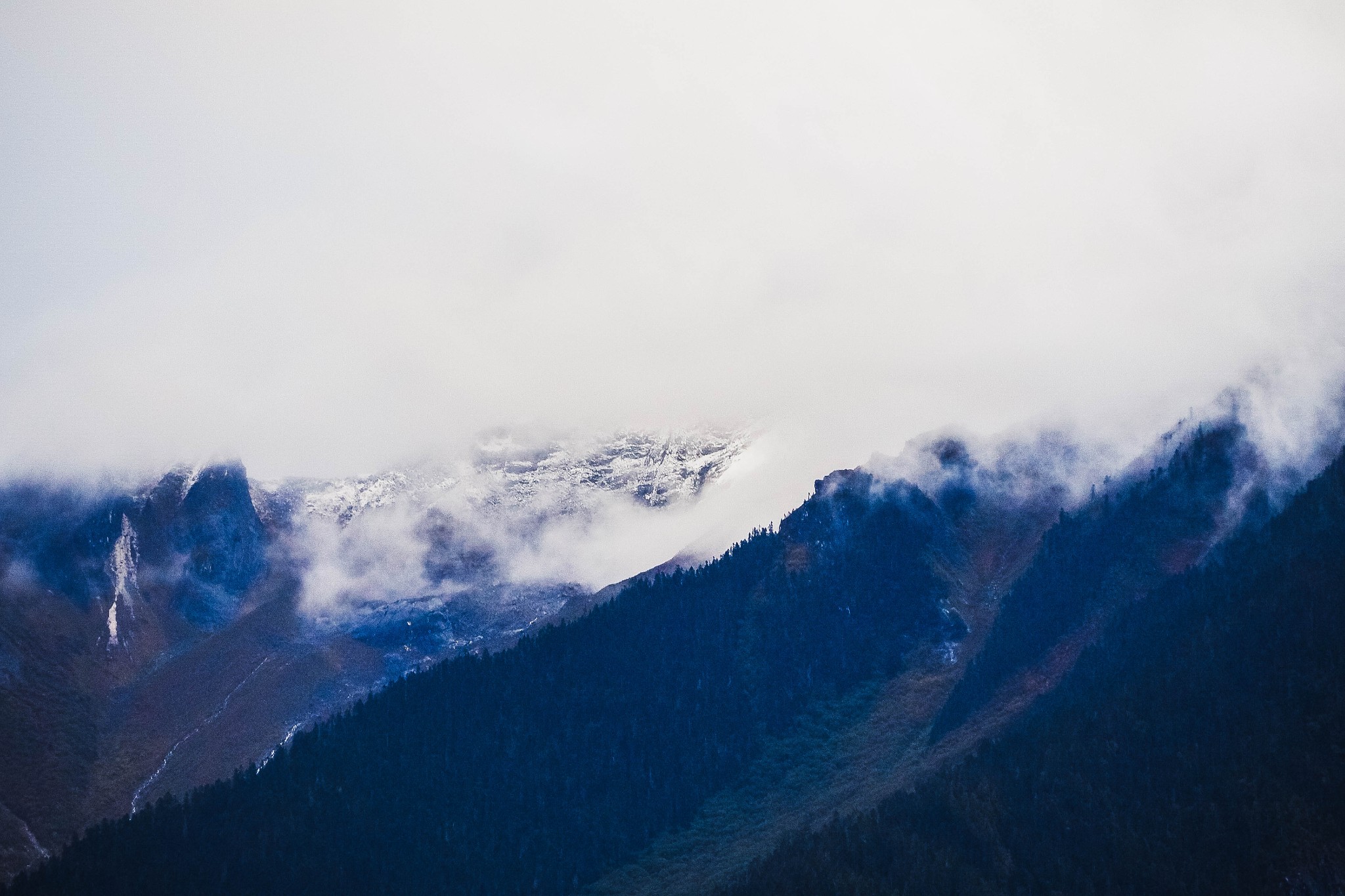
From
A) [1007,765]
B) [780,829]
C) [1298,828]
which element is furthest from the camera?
[780,829]

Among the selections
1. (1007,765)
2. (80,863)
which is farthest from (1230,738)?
(80,863)

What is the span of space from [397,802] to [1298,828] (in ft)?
435

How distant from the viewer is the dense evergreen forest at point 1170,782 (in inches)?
5920

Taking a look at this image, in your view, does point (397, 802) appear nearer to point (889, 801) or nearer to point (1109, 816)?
point (889, 801)

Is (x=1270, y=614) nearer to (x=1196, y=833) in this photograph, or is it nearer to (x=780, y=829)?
(x=1196, y=833)

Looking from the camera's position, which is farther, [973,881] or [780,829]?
[780,829]

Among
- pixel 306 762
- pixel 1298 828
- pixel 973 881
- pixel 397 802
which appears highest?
pixel 306 762

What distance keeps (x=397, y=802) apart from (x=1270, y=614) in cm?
13804

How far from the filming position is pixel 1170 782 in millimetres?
161250

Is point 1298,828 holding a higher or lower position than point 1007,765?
lower

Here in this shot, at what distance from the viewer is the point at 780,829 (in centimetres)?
19138

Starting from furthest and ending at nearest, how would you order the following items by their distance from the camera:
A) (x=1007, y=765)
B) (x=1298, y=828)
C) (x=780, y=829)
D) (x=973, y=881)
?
(x=780, y=829)
(x=1007, y=765)
(x=973, y=881)
(x=1298, y=828)

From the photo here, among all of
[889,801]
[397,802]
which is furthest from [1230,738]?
[397,802]

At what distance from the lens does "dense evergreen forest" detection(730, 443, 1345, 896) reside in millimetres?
150375
